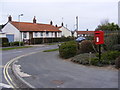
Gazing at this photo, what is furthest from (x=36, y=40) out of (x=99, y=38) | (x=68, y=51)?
(x=99, y=38)

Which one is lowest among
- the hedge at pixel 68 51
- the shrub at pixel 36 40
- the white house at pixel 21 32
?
the hedge at pixel 68 51

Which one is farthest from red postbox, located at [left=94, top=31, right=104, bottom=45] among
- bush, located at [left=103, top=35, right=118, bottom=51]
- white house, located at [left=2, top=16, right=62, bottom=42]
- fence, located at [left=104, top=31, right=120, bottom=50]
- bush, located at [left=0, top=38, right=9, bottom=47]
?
white house, located at [left=2, top=16, right=62, bottom=42]

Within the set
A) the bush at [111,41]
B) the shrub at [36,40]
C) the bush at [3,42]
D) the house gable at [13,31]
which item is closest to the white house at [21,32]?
the house gable at [13,31]

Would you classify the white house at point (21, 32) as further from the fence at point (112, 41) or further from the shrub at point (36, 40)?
the fence at point (112, 41)

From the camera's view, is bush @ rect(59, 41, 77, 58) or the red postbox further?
bush @ rect(59, 41, 77, 58)

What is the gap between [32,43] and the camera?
42281 mm

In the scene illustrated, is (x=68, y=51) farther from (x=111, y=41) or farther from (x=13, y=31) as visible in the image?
(x=13, y=31)

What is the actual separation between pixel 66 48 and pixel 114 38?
14.4ft

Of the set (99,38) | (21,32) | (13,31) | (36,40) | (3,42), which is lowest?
(3,42)

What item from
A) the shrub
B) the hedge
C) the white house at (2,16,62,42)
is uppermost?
the white house at (2,16,62,42)

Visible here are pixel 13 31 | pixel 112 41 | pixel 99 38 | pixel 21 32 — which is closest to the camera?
pixel 99 38

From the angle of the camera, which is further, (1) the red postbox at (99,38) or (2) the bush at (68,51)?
(2) the bush at (68,51)

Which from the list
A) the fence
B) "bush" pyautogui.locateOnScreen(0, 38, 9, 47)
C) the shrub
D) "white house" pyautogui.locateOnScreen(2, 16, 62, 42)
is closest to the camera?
the fence

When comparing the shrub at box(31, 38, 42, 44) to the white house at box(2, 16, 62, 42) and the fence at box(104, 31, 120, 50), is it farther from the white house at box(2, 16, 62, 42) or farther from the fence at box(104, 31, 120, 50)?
the fence at box(104, 31, 120, 50)
